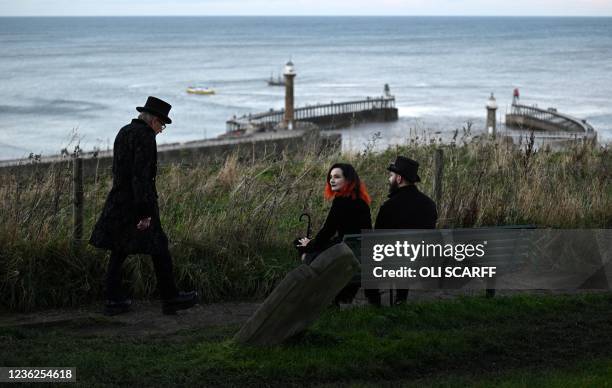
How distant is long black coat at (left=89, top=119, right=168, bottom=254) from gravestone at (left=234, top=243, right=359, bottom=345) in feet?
4.69

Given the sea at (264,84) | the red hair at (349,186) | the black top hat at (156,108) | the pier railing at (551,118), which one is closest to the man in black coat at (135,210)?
the black top hat at (156,108)

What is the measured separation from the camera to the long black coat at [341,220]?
7.12 m

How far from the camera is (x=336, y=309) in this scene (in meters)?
7.30

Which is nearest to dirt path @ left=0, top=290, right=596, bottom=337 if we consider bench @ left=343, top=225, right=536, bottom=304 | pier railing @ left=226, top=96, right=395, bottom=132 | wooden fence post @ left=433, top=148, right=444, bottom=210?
bench @ left=343, top=225, right=536, bottom=304

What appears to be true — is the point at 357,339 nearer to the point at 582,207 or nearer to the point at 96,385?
the point at 96,385

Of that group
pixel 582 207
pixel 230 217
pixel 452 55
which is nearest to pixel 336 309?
pixel 230 217

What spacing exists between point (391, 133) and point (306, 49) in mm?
122774

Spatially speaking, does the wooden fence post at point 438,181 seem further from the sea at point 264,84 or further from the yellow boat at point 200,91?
the yellow boat at point 200,91

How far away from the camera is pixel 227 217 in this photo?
29.1 feet

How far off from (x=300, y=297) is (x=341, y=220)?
137cm

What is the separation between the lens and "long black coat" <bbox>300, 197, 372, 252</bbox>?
712cm

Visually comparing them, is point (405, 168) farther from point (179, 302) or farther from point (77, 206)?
point (77, 206)

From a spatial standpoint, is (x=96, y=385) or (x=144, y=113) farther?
(x=144, y=113)

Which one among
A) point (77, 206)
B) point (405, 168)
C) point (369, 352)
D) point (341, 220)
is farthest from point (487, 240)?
point (77, 206)
